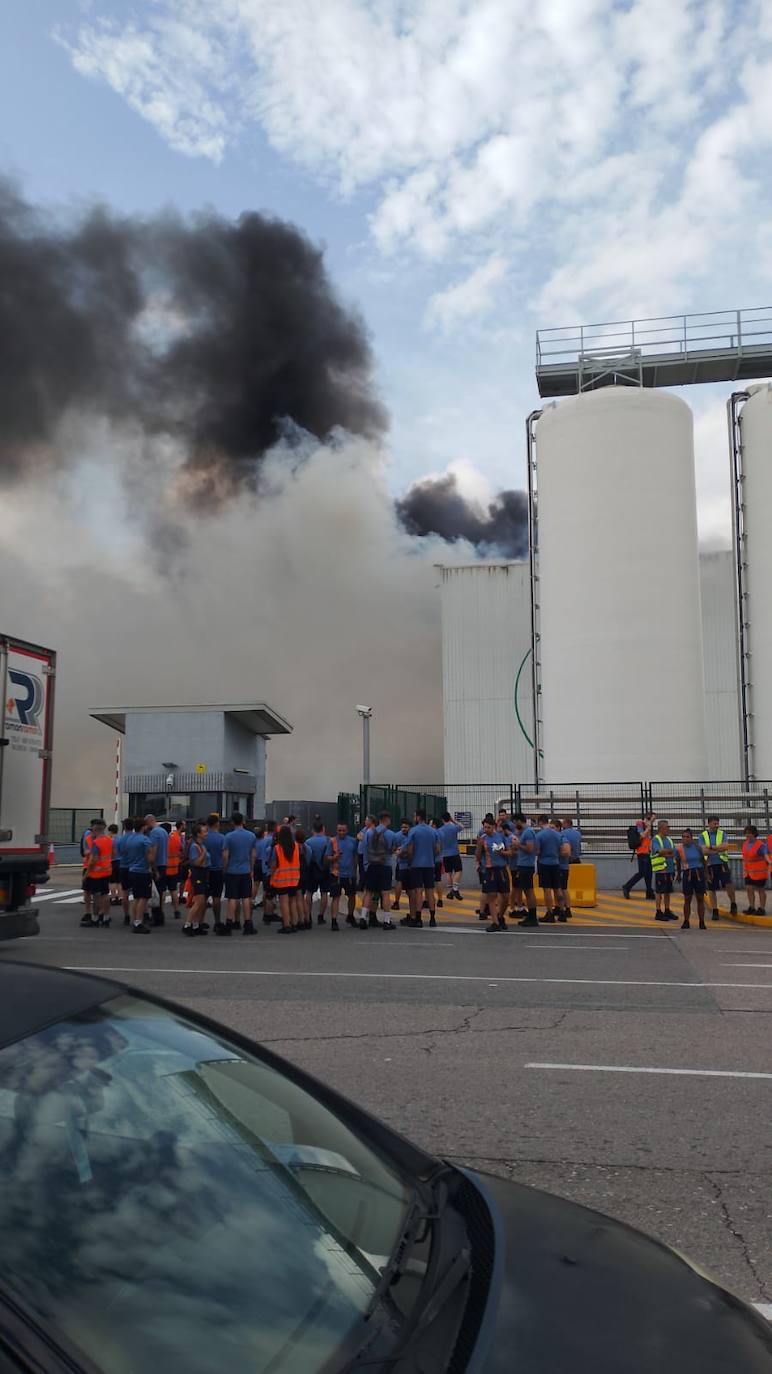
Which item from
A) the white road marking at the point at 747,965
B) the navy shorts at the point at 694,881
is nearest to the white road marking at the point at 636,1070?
the white road marking at the point at 747,965

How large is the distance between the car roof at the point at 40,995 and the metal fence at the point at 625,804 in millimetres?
22583

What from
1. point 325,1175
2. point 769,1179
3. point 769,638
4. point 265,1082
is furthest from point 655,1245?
point 769,638

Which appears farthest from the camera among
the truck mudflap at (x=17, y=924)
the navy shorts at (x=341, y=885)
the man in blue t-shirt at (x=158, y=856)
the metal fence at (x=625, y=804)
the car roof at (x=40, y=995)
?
the metal fence at (x=625, y=804)

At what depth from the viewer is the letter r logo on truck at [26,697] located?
12.5 m

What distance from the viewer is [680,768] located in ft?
85.6

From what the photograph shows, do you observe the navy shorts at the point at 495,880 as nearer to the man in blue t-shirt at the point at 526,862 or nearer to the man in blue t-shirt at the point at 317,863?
the man in blue t-shirt at the point at 526,862

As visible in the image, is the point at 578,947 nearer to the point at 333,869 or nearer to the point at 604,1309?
the point at 333,869

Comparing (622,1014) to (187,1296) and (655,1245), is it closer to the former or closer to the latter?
(655,1245)

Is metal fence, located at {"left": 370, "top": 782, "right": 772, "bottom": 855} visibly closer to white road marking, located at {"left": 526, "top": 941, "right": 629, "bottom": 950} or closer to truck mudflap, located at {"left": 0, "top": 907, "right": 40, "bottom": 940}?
white road marking, located at {"left": 526, "top": 941, "right": 629, "bottom": 950}

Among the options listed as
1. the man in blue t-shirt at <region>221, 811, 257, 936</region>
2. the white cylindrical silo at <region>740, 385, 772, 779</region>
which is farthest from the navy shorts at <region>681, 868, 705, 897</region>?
the white cylindrical silo at <region>740, 385, 772, 779</region>

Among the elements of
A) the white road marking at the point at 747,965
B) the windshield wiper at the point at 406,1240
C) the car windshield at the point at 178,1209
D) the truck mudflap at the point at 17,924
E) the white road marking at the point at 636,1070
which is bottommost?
the white road marking at the point at 747,965

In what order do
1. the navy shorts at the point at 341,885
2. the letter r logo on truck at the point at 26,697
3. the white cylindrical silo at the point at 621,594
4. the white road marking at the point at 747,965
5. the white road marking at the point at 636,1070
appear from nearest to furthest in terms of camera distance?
1. the white road marking at the point at 636,1070
2. the white road marking at the point at 747,965
3. the letter r logo on truck at the point at 26,697
4. the navy shorts at the point at 341,885
5. the white cylindrical silo at the point at 621,594

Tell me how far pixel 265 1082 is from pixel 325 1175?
32 centimetres

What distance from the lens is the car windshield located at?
154cm
